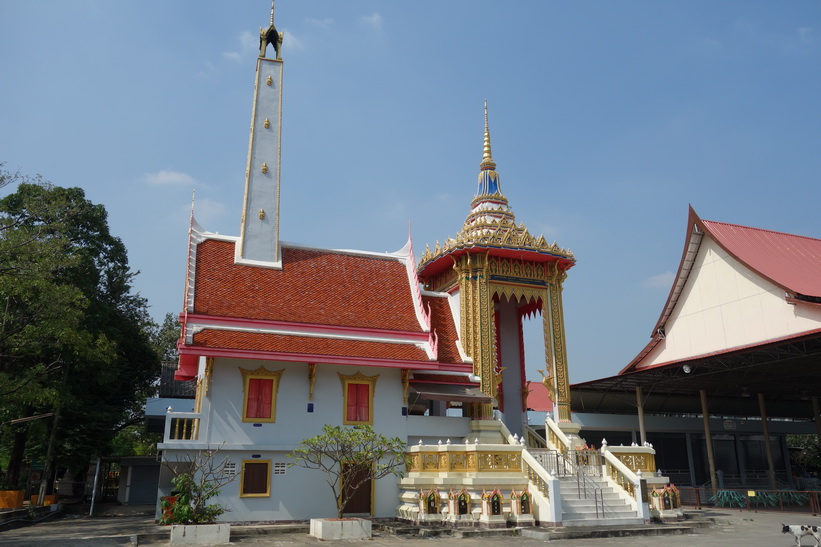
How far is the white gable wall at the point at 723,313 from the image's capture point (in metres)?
20.9

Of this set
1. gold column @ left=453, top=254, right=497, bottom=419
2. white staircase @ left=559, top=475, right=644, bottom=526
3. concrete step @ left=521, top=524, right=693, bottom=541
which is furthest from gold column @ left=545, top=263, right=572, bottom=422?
concrete step @ left=521, top=524, right=693, bottom=541

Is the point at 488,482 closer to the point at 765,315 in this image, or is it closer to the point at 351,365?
the point at 351,365

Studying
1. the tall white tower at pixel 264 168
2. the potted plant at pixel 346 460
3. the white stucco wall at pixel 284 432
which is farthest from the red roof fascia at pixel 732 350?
the tall white tower at pixel 264 168

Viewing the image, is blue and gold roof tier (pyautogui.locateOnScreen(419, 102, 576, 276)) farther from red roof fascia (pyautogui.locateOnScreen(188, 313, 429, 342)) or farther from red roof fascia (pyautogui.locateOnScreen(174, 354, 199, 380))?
Result: red roof fascia (pyautogui.locateOnScreen(174, 354, 199, 380))

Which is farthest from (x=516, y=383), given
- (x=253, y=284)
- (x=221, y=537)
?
(x=221, y=537)

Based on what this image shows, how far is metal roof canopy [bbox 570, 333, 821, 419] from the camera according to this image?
22.5 metres

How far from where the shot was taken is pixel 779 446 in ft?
125

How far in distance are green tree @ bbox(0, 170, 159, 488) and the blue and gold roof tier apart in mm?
10961

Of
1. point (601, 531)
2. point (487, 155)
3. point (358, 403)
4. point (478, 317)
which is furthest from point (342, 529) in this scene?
point (487, 155)

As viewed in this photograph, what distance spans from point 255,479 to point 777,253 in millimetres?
20644

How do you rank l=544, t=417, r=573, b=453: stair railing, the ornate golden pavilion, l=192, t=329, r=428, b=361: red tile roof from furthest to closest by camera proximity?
1. the ornate golden pavilion
2. l=544, t=417, r=573, b=453: stair railing
3. l=192, t=329, r=428, b=361: red tile roof

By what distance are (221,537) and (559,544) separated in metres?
6.45

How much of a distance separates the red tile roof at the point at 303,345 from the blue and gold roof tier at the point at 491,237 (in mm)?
4302

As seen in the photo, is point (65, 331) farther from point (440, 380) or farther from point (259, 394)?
point (440, 380)
